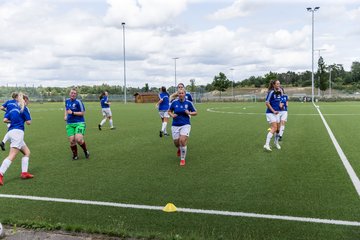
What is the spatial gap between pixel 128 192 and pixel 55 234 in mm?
2205

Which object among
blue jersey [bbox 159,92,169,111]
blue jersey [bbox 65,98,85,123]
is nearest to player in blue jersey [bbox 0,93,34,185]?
blue jersey [bbox 65,98,85,123]

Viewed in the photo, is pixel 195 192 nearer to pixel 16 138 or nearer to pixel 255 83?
pixel 16 138

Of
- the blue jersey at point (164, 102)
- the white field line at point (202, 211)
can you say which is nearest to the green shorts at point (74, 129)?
the white field line at point (202, 211)

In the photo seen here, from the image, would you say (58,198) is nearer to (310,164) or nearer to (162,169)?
(162,169)

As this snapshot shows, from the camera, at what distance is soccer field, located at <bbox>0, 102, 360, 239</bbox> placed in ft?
16.3

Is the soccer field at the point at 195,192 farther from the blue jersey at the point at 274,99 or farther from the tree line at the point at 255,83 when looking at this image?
the tree line at the point at 255,83

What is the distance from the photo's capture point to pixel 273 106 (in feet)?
36.8

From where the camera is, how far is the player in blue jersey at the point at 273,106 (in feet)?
36.1

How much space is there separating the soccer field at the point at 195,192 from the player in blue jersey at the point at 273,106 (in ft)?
1.86

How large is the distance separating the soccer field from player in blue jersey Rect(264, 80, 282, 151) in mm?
568

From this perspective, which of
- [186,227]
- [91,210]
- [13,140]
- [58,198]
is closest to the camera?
[186,227]

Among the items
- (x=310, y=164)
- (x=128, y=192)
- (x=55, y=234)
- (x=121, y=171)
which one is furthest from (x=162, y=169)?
(x=55, y=234)

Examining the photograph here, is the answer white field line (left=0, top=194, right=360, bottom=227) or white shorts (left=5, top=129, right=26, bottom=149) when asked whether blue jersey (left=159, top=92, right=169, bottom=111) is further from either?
white field line (left=0, top=194, right=360, bottom=227)

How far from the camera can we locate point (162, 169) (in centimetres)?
877
